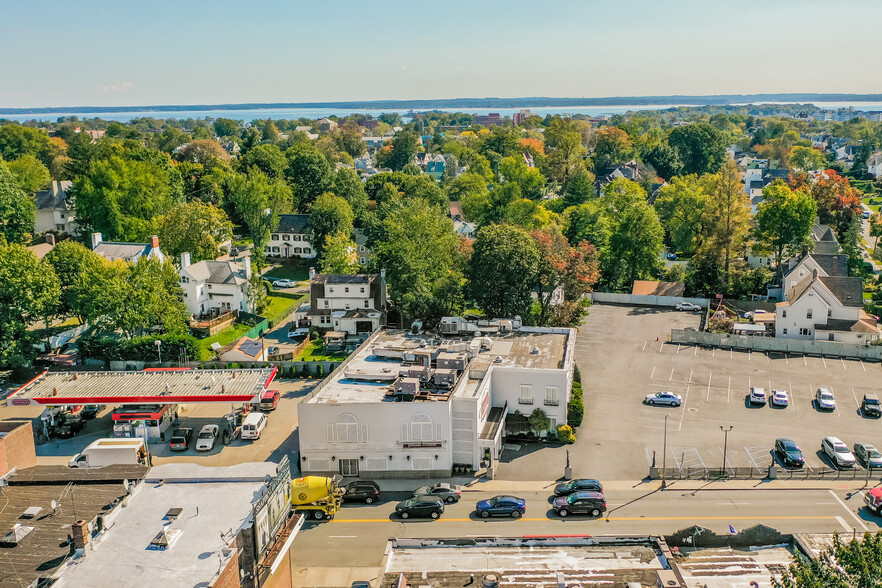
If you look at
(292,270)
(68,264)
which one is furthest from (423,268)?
(68,264)

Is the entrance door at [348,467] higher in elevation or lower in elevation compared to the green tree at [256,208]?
lower

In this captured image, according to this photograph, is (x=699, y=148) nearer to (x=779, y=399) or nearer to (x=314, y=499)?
(x=779, y=399)

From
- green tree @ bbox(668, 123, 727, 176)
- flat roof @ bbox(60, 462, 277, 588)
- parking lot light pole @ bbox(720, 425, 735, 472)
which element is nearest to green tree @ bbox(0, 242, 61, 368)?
flat roof @ bbox(60, 462, 277, 588)

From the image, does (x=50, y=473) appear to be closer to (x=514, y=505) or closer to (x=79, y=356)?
(x=514, y=505)

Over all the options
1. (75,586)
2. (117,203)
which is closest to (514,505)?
(75,586)

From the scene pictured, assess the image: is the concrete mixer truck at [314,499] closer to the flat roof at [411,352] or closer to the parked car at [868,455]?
the flat roof at [411,352]

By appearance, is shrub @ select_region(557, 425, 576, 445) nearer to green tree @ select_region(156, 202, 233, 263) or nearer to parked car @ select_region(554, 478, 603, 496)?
parked car @ select_region(554, 478, 603, 496)

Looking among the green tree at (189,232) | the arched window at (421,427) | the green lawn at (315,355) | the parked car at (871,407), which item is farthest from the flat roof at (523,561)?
the green tree at (189,232)
